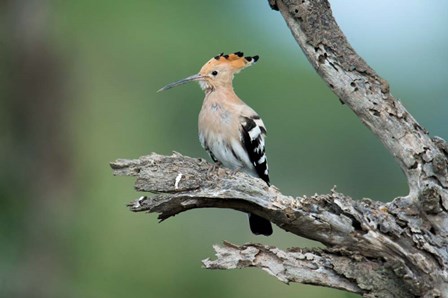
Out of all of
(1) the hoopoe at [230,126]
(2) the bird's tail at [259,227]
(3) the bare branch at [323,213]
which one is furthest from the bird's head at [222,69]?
(3) the bare branch at [323,213]

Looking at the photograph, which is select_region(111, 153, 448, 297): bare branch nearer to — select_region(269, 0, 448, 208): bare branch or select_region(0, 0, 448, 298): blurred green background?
select_region(269, 0, 448, 208): bare branch

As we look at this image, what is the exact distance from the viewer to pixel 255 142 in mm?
2416

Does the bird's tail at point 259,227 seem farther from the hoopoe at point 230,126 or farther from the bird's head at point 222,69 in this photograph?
the bird's head at point 222,69

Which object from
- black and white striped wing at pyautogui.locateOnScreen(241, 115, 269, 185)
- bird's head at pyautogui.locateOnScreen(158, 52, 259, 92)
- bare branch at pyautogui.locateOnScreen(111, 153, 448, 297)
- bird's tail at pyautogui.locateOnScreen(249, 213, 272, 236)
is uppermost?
bird's head at pyautogui.locateOnScreen(158, 52, 259, 92)

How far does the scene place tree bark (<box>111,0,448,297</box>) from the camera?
5.94 feet

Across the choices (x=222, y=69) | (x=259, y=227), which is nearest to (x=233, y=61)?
(x=222, y=69)

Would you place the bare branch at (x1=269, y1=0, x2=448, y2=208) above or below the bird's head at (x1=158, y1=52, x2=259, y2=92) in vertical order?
below

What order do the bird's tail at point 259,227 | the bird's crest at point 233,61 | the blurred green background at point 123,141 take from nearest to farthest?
the bird's tail at point 259,227, the bird's crest at point 233,61, the blurred green background at point 123,141

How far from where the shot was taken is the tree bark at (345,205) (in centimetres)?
181

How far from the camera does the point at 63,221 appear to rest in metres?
4.27

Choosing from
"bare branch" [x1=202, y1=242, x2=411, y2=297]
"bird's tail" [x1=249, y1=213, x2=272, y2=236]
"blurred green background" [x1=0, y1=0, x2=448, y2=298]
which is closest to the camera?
"bare branch" [x1=202, y1=242, x2=411, y2=297]

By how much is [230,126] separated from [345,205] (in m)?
0.67

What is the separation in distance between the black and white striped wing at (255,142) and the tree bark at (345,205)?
0.46 meters

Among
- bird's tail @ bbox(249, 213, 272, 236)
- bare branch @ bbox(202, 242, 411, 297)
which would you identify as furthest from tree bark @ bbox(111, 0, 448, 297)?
bird's tail @ bbox(249, 213, 272, 236)
